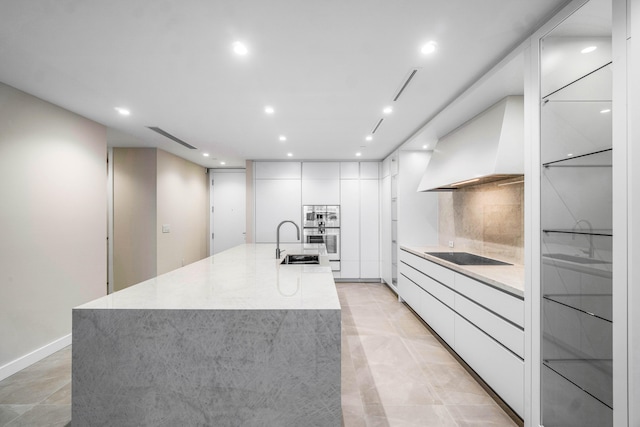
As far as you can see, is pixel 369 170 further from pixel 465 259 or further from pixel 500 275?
pixel 500 275

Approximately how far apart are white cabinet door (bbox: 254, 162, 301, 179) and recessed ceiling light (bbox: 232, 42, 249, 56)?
3.88m

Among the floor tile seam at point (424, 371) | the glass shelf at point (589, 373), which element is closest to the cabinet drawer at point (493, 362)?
the glass shelf at point (589, 373)

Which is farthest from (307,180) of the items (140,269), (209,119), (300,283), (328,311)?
(328,311)

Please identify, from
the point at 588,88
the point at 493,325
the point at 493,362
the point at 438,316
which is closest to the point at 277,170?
the point at 438,316

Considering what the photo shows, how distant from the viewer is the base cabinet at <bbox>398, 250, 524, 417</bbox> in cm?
189

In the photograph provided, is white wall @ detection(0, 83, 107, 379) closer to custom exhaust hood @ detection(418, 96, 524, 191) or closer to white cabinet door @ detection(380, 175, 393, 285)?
custom exhaust hood @ detection(418, 96, 524, 191)

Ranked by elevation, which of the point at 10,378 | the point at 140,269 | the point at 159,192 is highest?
the point at 159,192

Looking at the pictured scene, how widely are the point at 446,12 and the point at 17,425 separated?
3.86 m

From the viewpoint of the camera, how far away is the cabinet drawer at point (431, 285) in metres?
2.85

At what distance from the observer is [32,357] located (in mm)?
2715

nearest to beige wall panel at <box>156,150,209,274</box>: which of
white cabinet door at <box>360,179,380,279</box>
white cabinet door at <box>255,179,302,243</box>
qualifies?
white cabinet door at <box>255,179,302,243</box>

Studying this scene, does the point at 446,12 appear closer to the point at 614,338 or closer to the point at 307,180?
the point at 614,338

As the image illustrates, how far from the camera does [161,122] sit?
3.57 metres

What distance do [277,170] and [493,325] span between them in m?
4.74
